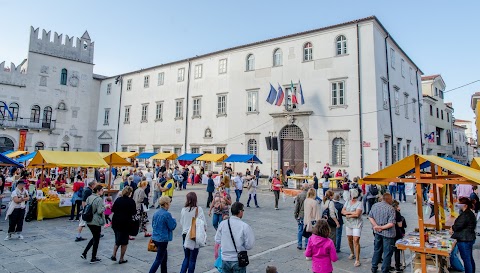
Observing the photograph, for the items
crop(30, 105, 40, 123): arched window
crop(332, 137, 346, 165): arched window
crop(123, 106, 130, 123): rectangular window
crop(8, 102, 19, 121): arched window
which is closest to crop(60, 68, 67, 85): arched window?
crop(30, 105, 40, 123): arched window

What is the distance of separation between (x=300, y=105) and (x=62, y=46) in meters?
31.3

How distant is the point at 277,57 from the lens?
25859 millimetres

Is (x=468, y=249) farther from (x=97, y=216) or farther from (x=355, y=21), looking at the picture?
(x=355, y=21)

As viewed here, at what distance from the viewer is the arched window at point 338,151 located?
2194cm

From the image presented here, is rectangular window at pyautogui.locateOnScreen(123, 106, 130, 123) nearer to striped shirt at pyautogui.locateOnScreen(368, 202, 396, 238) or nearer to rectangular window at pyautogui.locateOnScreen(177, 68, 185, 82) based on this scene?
rectangular window at pyautogui.locateOnScreen(177, 68, 185, 82)

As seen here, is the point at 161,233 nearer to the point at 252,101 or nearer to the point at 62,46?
the point at 252,101

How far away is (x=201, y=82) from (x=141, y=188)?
2198cm

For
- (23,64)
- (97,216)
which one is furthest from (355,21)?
(23,64)

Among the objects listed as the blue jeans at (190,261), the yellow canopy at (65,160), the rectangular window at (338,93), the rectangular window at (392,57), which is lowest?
the blue jeans at (190,261)

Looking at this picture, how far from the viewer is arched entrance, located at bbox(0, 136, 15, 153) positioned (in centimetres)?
3325

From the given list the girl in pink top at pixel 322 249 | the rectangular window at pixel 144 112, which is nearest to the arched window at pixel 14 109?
the rectangular window at pixel 144 112

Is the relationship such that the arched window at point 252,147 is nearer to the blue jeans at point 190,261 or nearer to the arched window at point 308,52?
the arched window at point 308,52

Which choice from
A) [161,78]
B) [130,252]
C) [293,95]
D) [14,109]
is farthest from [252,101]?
[14,109]

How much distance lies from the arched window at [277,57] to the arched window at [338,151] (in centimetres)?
822
